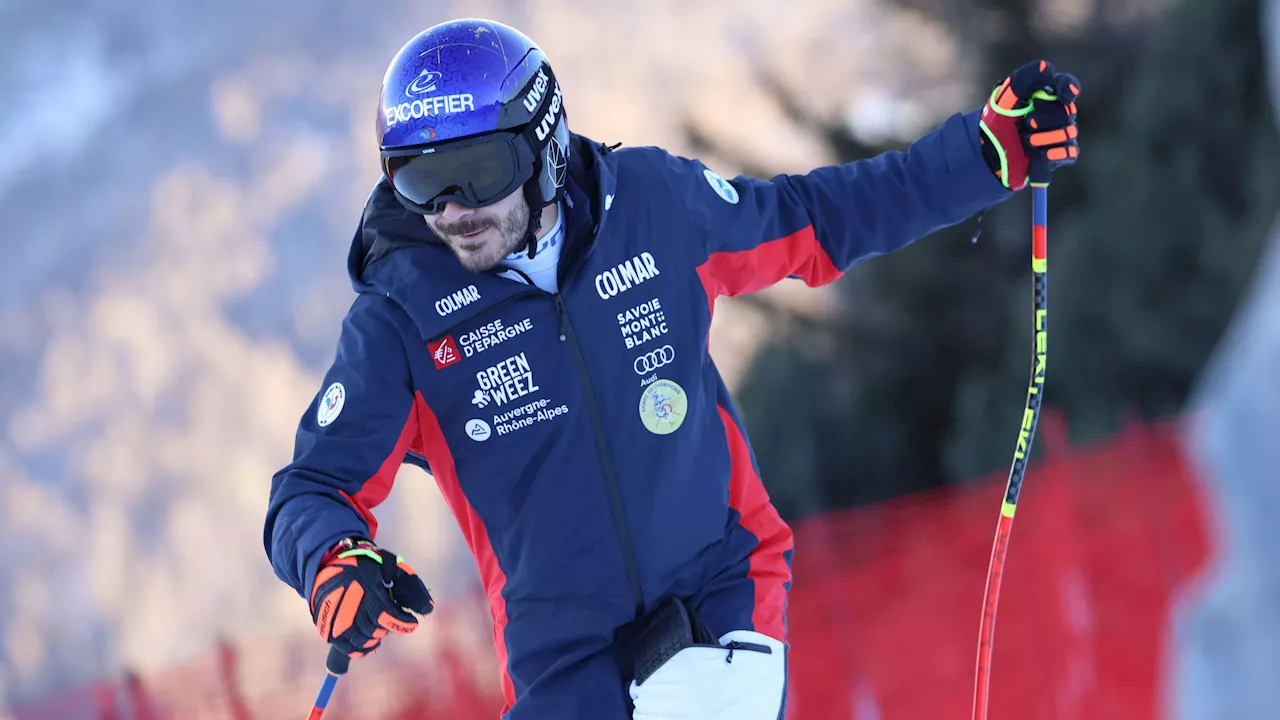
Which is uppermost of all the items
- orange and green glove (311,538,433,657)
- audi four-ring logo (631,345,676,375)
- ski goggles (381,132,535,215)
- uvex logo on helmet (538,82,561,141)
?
uvex logo on helmet (538,82,561,141)

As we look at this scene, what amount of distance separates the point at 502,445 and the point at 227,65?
21.4 meters

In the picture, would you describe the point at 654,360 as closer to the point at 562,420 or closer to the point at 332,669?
the point at 562,420

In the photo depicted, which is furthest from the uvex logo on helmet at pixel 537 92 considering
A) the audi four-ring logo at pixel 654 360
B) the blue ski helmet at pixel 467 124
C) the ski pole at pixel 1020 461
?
the ski pole at pixel 1020 461

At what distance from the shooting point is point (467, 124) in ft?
9.41

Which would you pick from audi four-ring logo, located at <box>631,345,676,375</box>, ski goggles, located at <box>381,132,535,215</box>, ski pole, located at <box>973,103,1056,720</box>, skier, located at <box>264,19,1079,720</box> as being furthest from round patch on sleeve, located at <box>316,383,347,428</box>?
ski pole, located at <box>973,103,1056,720</box>

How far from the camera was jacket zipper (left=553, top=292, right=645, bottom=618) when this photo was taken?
9.58 feet

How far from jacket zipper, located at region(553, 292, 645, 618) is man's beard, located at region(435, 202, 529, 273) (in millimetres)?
141

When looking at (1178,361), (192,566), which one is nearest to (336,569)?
(1178,361)

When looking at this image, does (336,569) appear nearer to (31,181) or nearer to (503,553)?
(503,553)

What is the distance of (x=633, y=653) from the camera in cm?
293

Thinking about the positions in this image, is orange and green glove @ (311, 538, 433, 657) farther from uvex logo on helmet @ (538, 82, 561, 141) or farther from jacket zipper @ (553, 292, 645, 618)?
uvex logo on helmet @ (538, 82, 561, 141)

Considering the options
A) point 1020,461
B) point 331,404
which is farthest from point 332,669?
point 1020,461

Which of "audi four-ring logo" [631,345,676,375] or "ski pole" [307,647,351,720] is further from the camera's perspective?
"audi four-ring logo" [631,345,676,375]

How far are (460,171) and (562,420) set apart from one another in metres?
0.53
